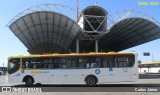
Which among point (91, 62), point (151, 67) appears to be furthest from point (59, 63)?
point (151, 67)

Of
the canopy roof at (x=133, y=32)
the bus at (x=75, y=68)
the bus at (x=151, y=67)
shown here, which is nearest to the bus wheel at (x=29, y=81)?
the bus at (x=75, y=68)

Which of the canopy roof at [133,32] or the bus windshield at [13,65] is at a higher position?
the canopy roof at [133,32]

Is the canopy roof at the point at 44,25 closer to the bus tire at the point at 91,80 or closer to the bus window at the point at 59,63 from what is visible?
the bus window at the point at 59,63

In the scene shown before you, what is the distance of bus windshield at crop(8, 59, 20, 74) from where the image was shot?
83.5 feet

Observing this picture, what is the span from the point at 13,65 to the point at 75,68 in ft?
18.3

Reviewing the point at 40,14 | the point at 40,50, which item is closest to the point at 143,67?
the point at 40,50

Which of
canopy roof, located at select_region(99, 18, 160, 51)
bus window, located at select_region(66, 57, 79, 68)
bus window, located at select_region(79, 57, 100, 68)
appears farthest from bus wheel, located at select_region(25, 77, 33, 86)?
canopy roof, located at select_region(99, 18, 160, 51)

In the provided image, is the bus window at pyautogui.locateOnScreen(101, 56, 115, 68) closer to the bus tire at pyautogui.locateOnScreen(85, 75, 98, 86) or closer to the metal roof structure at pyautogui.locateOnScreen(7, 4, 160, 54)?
the bus tire at pyautogui.locateOnScreen(85, 75, 98, 86)

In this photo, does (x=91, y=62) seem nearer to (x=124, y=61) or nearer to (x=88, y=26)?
(x=124, y=61)

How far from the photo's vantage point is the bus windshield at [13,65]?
25453 mm

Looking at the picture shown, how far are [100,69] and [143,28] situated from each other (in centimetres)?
2772

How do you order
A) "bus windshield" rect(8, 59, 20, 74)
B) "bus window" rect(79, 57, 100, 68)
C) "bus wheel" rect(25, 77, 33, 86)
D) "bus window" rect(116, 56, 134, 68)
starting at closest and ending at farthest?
"bus window" rect(116, 56, 134, 68), "bus window" rect(79, 57, 100, 68), "bus wheel" rect(25, 77, 33, 86), "bus windshield" rect(8, 59, 20, 74)

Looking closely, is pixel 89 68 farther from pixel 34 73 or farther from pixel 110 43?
pixel 110 43

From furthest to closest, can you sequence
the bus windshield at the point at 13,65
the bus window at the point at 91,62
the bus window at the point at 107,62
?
the bus windshield at the point at 13,65
the bus window at the point at 91,62
the bus window at the point at 107,62
